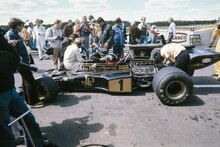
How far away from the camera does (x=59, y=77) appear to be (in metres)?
5.89

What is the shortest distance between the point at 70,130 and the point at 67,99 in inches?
63.5

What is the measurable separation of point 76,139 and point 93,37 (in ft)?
29.5

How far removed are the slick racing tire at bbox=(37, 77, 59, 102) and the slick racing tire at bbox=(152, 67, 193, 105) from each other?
7.04 feet

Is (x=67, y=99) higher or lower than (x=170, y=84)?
lower

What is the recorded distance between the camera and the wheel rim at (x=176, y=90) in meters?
5.01

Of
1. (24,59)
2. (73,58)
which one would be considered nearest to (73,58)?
(73,58)

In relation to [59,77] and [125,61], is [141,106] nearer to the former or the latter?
[125,61]

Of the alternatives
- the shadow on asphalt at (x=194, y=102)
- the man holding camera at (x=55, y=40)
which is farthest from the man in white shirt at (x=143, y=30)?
the shadow on asphalt at (x=194, y=102)

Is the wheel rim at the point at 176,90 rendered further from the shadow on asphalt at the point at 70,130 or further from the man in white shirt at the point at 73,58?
the man in white shirt at the point at 73,58

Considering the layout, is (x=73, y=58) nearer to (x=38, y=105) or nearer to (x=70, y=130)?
(x=38, y=105)

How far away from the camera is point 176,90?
5.20m

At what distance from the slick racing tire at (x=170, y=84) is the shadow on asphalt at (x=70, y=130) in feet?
4.83

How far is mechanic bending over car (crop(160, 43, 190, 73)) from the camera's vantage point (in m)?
5.68

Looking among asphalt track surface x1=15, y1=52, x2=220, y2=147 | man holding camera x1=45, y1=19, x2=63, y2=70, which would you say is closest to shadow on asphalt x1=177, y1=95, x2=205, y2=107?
asphalt track surface x1=15, y1=52, x2=220, y2=147
